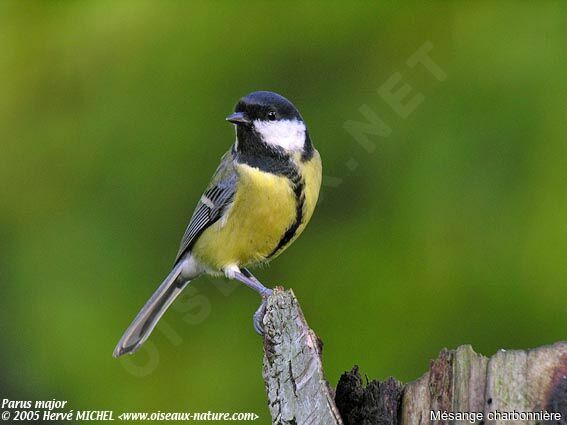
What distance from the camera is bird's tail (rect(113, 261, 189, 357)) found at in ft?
10.3

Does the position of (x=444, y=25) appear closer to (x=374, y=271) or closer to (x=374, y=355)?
(x=374, y=271)

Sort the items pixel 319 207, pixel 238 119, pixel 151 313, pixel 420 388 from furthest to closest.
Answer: pixel 319 207, pixel 151 313, pixel 238 119, pixel 420 388

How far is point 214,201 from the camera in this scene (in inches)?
123

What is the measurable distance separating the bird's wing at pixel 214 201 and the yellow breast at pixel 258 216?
0.03 metres

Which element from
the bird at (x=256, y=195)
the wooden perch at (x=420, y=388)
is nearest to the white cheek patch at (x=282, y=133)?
the bird at (x=256, y=195)

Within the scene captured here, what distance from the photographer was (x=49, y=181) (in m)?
3.38

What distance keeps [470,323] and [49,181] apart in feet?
5.71

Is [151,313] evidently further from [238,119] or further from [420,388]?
[420,388]

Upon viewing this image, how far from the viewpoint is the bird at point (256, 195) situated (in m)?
2.95
